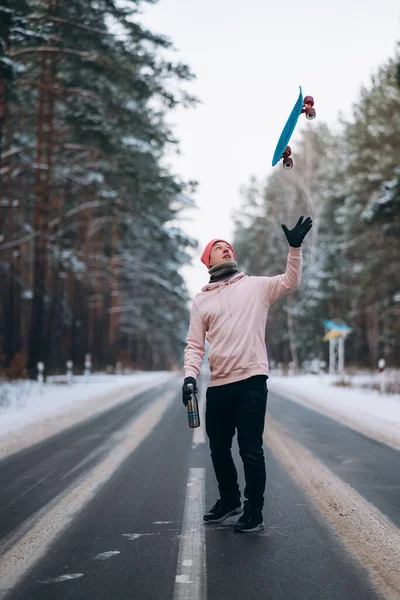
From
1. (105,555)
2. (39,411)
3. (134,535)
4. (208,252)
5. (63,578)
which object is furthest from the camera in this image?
(39,411)

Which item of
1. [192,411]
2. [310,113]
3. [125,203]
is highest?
[125,203]

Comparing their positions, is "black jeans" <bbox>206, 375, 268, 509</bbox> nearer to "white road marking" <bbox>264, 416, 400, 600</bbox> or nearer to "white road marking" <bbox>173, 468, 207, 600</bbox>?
"white road marking" <bbox>173, 468, 207, 600</bbox>

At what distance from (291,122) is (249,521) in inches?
112

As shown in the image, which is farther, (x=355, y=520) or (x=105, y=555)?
(x=355, y=520)

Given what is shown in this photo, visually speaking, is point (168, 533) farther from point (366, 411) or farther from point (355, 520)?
point (366, 411)

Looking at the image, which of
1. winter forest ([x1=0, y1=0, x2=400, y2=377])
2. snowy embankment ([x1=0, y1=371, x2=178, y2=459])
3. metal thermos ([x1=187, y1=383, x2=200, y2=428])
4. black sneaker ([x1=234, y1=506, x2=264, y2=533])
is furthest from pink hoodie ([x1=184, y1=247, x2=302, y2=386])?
winter forest ([x1=0, y1=0, x2=400, y2=377])

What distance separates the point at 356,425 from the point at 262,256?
5698 centimetres

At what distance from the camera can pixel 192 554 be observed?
Result: 4.38m

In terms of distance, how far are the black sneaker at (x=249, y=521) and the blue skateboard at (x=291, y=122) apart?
2423 mm

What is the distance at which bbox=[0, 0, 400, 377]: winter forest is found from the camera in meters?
19.4

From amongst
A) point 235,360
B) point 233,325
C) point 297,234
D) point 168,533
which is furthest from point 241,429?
point 297,234

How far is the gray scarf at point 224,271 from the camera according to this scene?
5.28 m

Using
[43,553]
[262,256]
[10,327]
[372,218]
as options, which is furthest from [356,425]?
[262,256]

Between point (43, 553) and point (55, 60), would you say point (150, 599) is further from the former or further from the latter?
point (55, 60)
